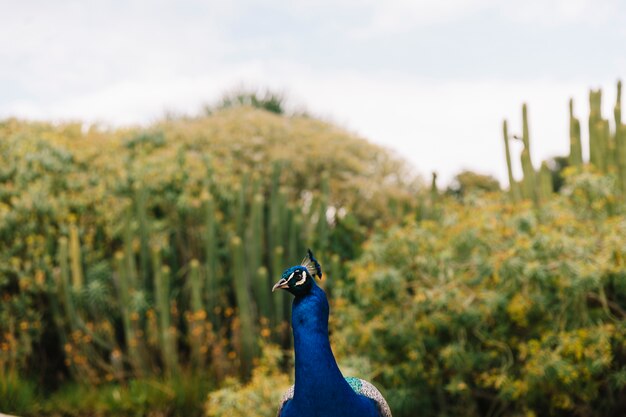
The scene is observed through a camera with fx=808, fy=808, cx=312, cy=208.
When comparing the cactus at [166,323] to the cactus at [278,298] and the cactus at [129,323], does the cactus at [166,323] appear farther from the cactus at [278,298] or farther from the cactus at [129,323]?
the cactus at [278,298]

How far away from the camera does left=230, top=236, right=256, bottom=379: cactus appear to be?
7.80m

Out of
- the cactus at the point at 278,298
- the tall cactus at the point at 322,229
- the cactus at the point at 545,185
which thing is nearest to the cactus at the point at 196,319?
the cactus at the point at 278,298

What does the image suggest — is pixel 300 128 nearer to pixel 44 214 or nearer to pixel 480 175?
pixel 44 214

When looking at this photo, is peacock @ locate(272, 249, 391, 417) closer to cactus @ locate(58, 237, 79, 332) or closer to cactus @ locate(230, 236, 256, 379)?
cactus @ locate(230, 236, 256, 379)

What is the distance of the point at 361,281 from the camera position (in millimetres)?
6387

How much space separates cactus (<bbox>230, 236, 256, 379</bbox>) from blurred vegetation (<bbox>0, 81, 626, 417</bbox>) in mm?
19

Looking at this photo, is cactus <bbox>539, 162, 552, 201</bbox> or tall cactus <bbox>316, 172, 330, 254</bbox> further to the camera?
tall cactus <bbox>316, 172, 330, 254</bbox>

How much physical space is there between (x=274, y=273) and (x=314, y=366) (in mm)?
5371

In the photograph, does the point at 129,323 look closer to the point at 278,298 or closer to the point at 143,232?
the point at 143,232

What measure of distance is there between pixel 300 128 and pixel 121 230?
4044 mm

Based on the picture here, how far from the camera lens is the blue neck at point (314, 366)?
280cm

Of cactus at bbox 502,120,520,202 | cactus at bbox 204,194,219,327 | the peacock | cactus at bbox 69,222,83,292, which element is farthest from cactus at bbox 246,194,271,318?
the peacock

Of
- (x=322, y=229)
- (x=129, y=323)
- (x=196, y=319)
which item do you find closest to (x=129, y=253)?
(x=129, y=323)

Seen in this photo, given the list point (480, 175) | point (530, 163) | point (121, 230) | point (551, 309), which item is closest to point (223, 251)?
point (121, 230)
